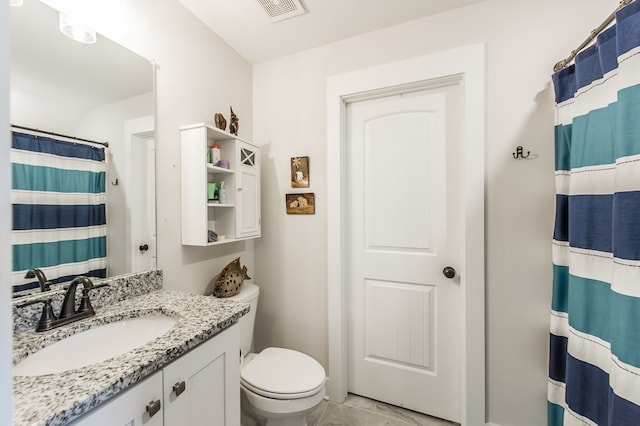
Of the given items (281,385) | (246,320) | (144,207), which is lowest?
(281,385)

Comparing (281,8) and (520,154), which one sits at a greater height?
(281,8)

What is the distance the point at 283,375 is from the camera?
1330mm

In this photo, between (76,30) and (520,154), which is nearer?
(76,30)

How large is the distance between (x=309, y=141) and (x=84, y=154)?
1.16 meters

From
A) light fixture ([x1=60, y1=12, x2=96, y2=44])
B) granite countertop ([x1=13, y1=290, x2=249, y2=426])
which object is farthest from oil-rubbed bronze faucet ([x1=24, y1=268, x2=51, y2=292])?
light fixture ([x1=60, y1=12, x2=96, y2=44])

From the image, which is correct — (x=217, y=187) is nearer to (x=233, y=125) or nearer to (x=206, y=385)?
(x=233, y=125)

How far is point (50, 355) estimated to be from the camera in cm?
80

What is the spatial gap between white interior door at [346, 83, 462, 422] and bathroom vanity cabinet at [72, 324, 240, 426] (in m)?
0.95

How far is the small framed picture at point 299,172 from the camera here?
1.79 meters

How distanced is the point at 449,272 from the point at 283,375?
3.45ft

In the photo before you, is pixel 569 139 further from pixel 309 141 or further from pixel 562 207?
pixel 309 141

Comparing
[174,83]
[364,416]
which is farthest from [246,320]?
[174,83]

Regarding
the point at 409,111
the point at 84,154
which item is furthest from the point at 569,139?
the point at 84,154

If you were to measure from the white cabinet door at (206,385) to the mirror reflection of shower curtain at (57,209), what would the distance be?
586mm
